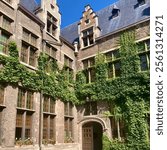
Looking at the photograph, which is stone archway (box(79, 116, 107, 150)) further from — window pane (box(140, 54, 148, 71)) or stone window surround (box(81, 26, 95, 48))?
stone window surround (box(81, 26, 95, 48))

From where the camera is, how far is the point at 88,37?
58.3 feet

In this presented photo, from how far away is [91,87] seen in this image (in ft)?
52.0

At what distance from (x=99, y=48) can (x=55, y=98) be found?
5559 millimetres

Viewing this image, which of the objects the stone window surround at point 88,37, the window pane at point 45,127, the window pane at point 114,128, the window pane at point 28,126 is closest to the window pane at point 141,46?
the stone window surround at point 88,37

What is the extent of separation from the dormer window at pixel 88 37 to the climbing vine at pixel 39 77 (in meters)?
3.90

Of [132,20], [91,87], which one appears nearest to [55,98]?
[91,87]

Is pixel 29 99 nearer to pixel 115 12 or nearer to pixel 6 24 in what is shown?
pixel 6 24

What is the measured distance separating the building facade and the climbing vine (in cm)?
30

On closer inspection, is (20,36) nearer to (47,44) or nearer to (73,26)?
(47,44)

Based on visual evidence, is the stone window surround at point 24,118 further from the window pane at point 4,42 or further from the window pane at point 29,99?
the window pane at point 4,42

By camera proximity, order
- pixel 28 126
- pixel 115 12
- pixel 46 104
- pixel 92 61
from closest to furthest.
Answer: pixel 28 126 → pixel 46 104 → pixel 92 61 → pixel 115 12

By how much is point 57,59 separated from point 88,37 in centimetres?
389

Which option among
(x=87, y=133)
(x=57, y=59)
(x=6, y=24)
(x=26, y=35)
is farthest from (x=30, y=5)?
(x=87, y=133)

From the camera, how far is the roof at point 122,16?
1600 centimetres
